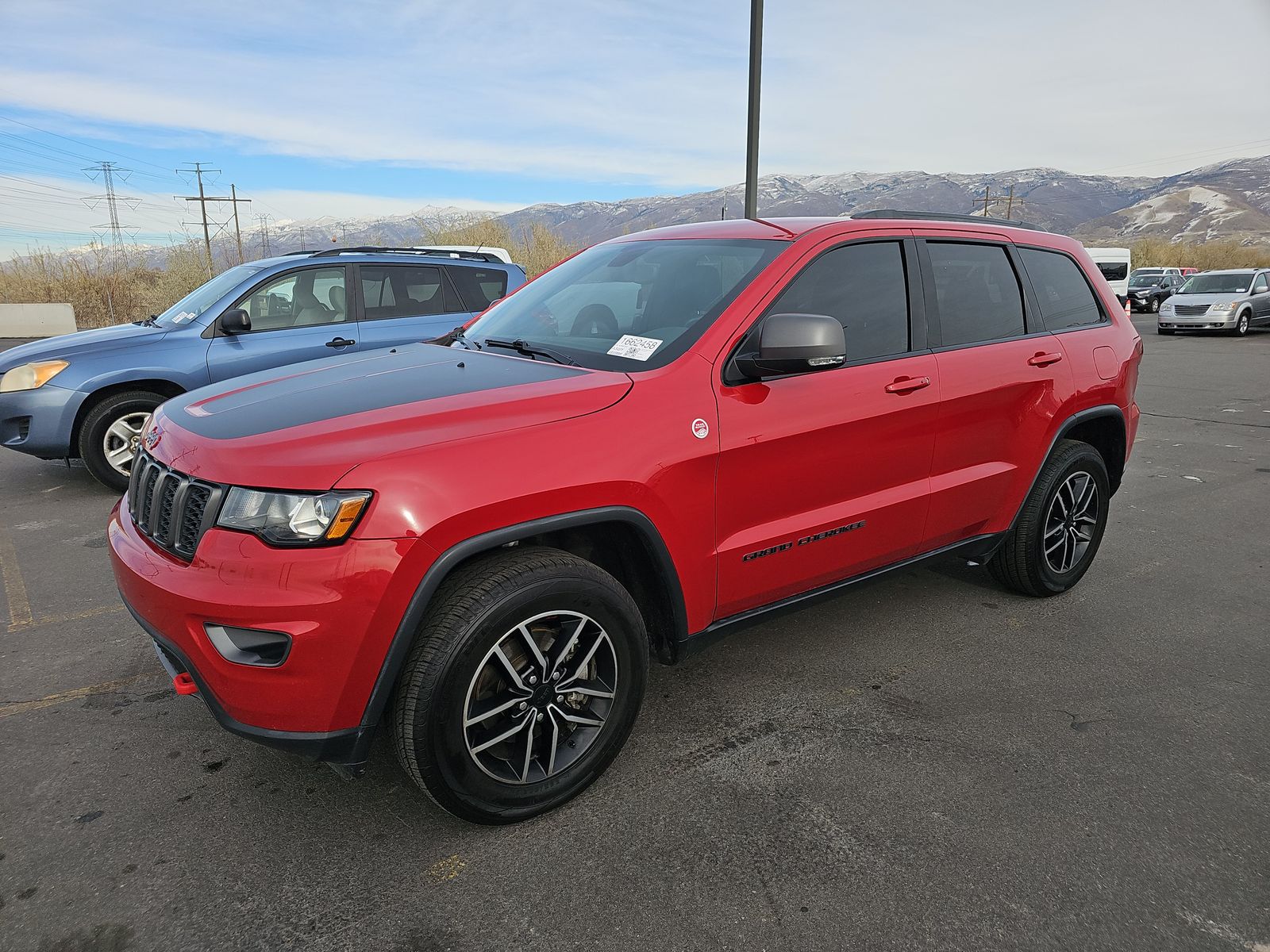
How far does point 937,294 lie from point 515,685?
2.37 metres

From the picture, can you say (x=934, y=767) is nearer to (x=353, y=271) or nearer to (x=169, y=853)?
(x=169, y=853)

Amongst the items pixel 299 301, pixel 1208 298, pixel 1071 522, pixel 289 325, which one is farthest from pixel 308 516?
pixel 1208 298

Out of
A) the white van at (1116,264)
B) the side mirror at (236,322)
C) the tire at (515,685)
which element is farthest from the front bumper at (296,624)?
the white van at (1116,264)

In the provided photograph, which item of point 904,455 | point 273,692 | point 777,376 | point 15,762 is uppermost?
point 777,376

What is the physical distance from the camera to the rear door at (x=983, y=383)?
3.36m

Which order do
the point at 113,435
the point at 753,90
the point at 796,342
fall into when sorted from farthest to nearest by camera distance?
the point at 753,90, the point at 113,435, the point at 796,342

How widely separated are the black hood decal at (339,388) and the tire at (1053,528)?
2.42m

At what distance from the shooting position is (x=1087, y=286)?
4.18 meters

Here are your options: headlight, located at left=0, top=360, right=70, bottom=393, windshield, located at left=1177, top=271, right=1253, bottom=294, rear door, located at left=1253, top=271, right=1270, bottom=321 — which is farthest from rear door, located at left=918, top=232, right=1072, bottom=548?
rear door, located at left=1253, top=271, right=1270, bottom=321

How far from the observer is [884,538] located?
10.5 ft

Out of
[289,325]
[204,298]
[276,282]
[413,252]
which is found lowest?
[289,325]

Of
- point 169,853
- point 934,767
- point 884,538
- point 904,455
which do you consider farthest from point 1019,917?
point 169,853

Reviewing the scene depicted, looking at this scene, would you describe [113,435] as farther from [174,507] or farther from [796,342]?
[796,342]

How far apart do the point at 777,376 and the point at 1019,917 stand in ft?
5.57
